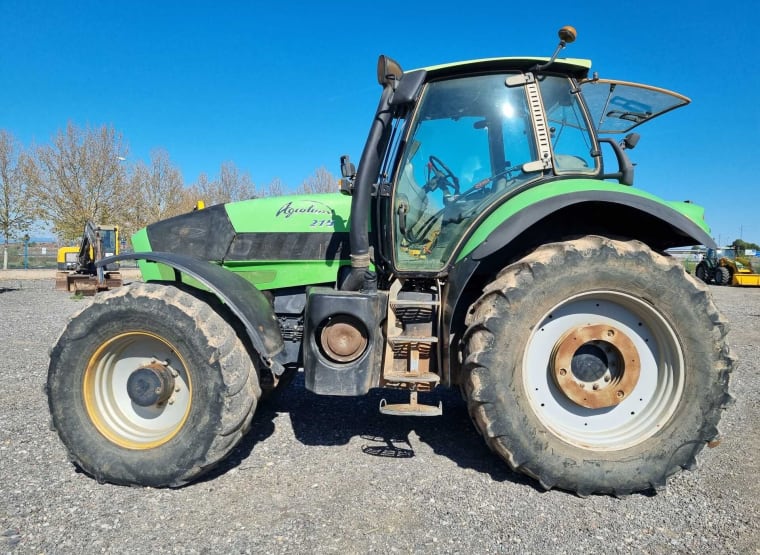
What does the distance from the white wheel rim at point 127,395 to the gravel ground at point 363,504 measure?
323 mm

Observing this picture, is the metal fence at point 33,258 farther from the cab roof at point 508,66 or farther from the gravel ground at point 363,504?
the cab roof at point 508,66

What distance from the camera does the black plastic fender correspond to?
2.96 metres

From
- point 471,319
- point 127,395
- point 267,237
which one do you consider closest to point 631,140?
point 471,319

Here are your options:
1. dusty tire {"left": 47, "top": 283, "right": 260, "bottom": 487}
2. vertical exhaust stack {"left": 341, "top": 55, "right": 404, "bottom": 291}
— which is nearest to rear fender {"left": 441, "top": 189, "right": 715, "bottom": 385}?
vertical exhaust stack {"left": 341, "top": 55, "right": 404, "bottom": 291}

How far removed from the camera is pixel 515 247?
10.6ft

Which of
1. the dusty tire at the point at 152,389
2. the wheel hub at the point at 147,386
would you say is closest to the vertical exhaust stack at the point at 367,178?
the dusty tire at the point at 152,389

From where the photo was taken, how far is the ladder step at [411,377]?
3027 millimetres

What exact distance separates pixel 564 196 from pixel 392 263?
119cm

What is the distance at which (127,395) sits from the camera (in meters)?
3.20

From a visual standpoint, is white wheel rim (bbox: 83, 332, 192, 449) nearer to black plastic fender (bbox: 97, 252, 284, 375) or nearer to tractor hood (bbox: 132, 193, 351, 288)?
black plastic fender (bbox: 97, 252, 284, 375)

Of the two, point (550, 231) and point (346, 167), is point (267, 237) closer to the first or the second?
point (346, 167)

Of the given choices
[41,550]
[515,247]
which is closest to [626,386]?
[515,247]

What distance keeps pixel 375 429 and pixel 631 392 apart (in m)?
1.85

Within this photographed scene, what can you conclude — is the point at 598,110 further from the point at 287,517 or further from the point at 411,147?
the point at 287,517
